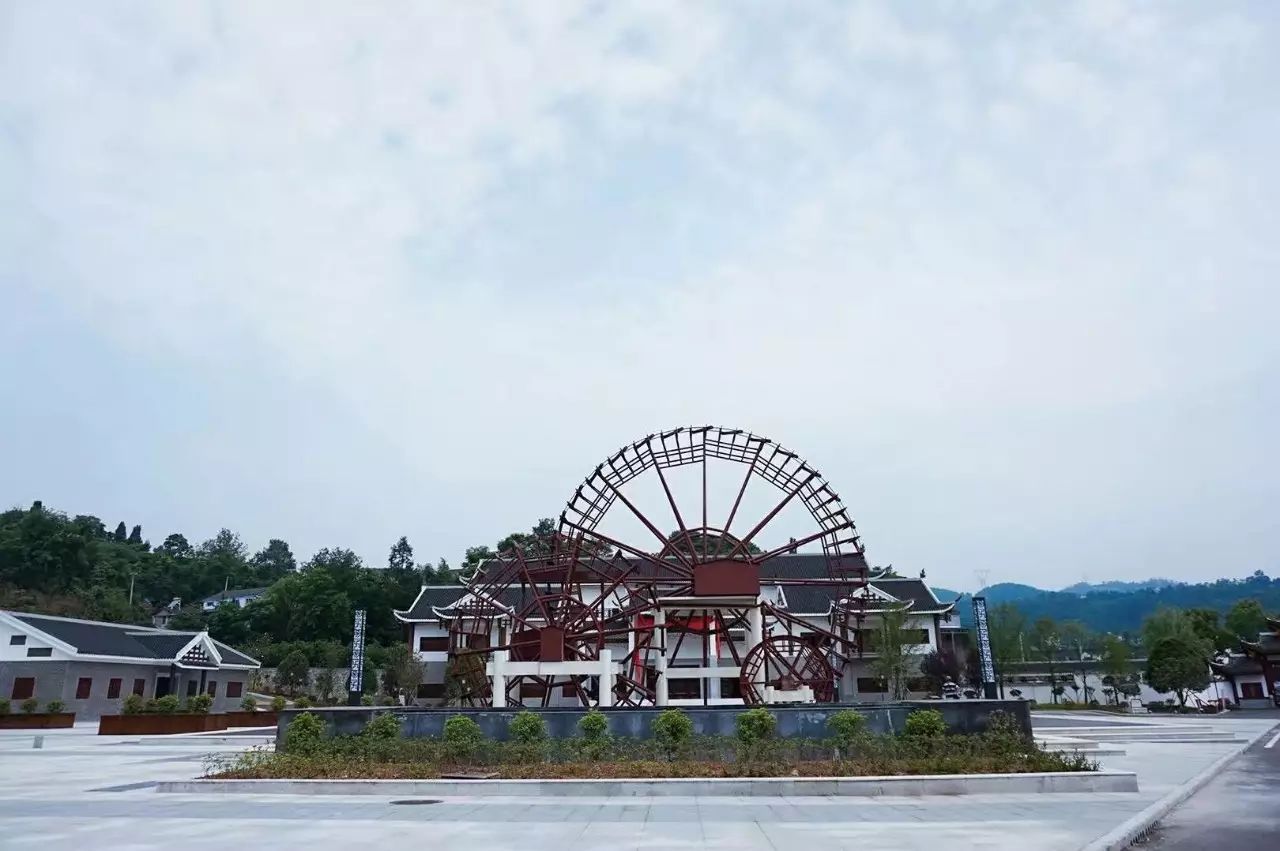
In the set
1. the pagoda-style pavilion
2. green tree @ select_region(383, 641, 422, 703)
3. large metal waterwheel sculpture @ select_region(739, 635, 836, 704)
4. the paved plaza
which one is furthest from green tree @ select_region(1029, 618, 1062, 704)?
the paved plaza

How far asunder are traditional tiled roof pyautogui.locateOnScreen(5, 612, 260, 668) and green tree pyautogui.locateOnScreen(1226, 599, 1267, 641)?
64.5 m

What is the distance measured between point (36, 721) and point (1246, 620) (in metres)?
72.9

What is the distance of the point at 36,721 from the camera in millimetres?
32375

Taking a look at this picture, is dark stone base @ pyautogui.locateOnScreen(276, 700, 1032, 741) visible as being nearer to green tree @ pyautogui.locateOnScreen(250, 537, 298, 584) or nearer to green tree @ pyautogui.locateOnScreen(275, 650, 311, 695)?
green tree @ pyautogui.locateOnScreen(275, 650, 311, 695)

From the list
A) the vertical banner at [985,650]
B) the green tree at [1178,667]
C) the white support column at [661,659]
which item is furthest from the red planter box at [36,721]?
the green tree at [1178,667]

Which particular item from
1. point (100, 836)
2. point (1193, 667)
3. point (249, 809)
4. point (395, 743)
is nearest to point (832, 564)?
point (395, 743)

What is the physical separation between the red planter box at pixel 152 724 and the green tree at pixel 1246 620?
63.0m

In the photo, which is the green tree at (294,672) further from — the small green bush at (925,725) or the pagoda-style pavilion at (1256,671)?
the pagoda-style pavilion at (1256,671)

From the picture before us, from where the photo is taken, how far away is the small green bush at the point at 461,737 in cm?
1423

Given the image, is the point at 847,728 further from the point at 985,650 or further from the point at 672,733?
the point at 985,650

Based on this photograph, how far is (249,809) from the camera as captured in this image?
1091 cm

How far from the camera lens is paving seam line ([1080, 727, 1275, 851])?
25.3 ft

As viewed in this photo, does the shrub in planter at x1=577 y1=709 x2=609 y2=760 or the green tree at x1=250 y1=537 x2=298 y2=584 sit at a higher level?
the green tree at x1=250 y1=537 x2=298 y2=584

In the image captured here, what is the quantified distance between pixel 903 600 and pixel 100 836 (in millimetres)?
37433
